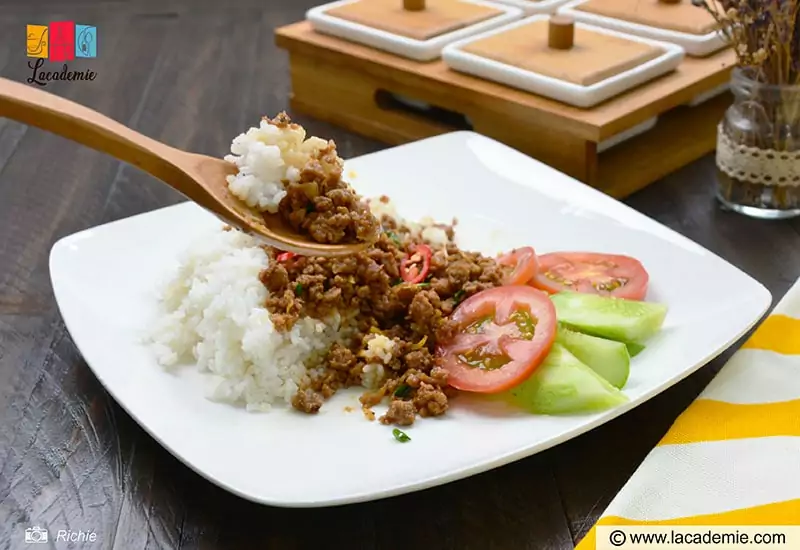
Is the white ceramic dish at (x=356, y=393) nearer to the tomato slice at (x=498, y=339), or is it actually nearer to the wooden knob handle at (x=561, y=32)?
the tomato slice at (x=498, y=339)

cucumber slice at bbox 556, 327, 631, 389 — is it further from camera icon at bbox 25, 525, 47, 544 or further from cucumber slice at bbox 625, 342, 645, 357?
camera icon at bbox 25, 525, 47, 544

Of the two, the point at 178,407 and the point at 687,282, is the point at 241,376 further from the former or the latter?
the point at 687,282

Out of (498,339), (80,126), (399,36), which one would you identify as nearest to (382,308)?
(498,339)

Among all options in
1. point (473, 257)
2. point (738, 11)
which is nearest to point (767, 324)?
point (473, 257)

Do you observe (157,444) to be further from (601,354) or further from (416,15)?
(416,15)

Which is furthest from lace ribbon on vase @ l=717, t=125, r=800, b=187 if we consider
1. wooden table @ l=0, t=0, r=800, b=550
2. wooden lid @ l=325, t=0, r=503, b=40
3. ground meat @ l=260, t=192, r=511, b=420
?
wooden lid @ l=325, t=0, r=503, b=40

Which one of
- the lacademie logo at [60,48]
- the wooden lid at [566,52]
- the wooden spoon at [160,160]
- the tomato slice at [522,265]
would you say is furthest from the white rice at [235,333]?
the lacademie logo at [60,48]
